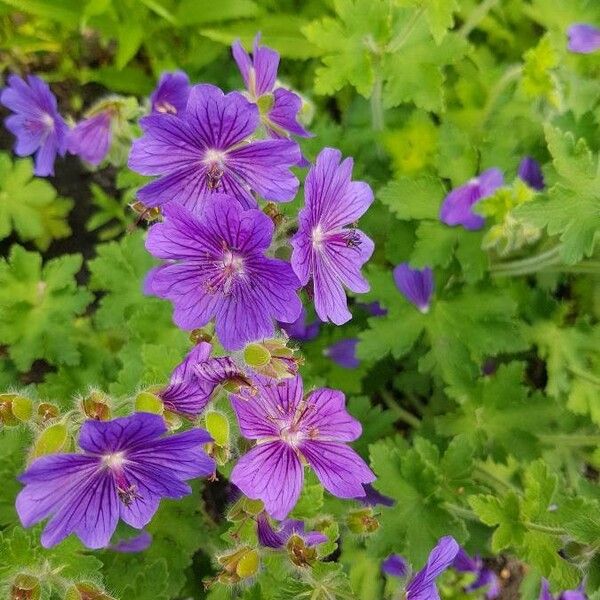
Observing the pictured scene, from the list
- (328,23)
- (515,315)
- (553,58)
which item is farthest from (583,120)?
(328,23)

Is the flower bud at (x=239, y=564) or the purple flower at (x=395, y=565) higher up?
the flower bud at (x=239, y=564)

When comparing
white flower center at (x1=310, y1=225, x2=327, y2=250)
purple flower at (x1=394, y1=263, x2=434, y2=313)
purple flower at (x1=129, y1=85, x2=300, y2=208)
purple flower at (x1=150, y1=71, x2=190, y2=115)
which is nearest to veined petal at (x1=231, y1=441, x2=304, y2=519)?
white flower center at (x1=310, y1=225, x2=327, y2=250)

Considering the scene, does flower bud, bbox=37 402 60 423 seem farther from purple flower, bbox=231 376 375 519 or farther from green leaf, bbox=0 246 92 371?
green leaf, bbox=0 246 92 371

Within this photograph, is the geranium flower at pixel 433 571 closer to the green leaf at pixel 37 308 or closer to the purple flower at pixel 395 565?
the purple flower at pixel 395 565

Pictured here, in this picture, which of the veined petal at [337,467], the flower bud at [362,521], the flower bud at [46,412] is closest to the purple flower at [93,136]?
A: the flower bud at [46,412]

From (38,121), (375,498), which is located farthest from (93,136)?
(375,498)

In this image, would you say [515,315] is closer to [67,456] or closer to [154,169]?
[154,169]
